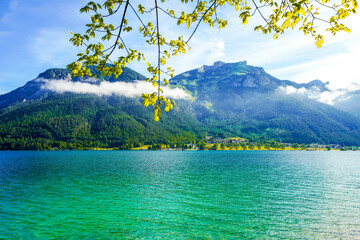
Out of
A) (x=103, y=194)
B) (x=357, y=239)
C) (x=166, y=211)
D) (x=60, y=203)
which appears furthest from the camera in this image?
(x=103, y=194)

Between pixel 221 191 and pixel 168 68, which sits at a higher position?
pixel 168 68

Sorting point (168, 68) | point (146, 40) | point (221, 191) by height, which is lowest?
point (221, 191)

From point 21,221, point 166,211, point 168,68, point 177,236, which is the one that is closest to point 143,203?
point 166,211

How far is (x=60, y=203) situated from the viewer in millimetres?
27594

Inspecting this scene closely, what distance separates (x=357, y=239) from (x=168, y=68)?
22.7 metres

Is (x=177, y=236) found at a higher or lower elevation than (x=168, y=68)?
lower

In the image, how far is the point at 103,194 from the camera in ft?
108

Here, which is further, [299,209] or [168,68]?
[299,209]

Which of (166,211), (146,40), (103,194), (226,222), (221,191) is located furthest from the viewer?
(221,191)

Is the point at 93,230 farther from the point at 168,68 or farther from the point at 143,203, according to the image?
the point at 168,68

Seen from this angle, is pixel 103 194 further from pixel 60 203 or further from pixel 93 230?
pixel 93 230

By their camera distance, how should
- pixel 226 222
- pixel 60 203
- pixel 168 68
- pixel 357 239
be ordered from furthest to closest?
pixel 60 203 < pixel 226 222 < pixel 357 239 < pixel 168 68

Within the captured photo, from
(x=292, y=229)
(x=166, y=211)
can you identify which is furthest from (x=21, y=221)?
(x=292, y=229)

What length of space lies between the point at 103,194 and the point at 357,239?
32146 mm
